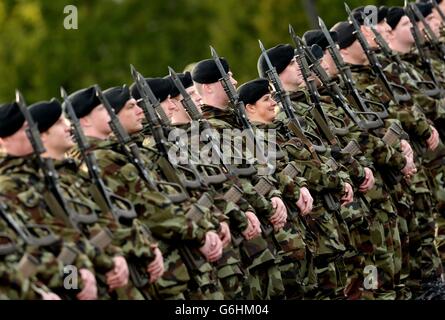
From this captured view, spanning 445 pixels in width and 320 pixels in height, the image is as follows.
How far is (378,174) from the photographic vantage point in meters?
17.7

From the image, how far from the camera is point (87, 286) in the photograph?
39.0ft

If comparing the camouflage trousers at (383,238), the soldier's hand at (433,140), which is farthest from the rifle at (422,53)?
the camouflage trousers at (383,238)

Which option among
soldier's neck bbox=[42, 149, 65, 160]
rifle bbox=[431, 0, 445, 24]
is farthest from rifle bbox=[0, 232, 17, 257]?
rifle bbox=[431, 0, 445, 24]

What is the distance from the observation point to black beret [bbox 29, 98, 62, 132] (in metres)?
12.4

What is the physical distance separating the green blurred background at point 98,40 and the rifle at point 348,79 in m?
26.8

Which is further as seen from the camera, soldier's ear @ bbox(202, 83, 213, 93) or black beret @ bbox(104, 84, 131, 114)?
soldier's ear @ bbox(202, 83, 213, 93)

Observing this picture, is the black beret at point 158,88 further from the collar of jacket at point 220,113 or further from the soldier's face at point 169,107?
the collar of jacket at point 220,113

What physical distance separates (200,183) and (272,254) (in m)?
1.20

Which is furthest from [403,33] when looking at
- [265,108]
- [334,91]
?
[265,108]

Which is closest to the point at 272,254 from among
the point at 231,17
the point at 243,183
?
the point at 243,183

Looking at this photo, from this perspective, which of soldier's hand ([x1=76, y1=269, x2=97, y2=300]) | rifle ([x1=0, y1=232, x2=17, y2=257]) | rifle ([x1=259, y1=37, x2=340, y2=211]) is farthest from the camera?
rifle ([x1=259, y1=37, x2=340, y2=211])

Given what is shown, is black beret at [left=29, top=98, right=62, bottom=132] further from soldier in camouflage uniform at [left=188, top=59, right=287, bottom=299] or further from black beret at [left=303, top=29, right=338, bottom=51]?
black beret at [left=303, top=29, right=338, bottom=51]

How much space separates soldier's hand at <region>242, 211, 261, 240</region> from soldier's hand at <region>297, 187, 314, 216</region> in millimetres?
995

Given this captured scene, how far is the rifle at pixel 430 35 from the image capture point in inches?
815
